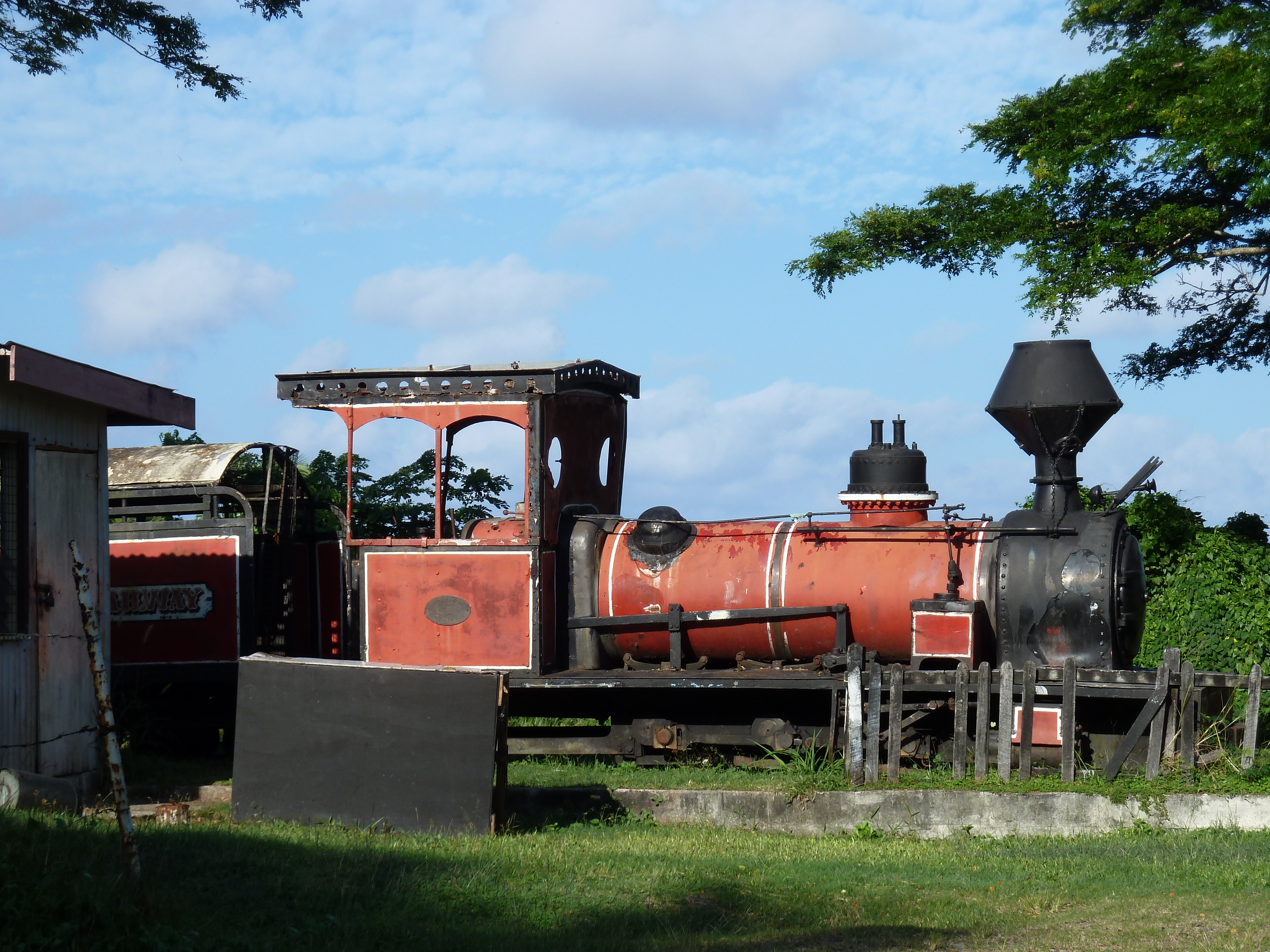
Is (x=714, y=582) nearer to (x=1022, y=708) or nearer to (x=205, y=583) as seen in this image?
(x=1022, y=708)

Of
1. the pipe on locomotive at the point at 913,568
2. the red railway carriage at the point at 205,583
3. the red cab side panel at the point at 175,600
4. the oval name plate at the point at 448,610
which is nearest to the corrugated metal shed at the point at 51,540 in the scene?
the red railway carriage at the point at 205,583

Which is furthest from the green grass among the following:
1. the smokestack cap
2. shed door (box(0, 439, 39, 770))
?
the smokestack cap

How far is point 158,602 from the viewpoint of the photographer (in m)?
12.7

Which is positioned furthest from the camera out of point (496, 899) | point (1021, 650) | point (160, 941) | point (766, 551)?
point (766, 551)

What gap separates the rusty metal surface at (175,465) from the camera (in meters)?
12.9

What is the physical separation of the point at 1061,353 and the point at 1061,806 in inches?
138

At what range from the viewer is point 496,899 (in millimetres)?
7113

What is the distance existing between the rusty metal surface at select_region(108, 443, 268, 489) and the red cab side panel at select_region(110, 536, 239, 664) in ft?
1.98

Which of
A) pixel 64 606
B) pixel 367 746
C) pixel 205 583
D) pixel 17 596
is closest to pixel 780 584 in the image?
pixel 367 746

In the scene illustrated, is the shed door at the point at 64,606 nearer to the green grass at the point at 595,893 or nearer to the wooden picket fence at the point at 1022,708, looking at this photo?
the green grass at the point at 595,893

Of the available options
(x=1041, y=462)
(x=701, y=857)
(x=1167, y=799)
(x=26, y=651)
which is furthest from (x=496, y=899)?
(x=1041, y=462)

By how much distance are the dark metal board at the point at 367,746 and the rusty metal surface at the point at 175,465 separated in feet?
13.4

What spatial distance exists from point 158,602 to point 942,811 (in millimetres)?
7348

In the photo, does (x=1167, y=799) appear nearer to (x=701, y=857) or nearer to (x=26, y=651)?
(x=701, y=857)
